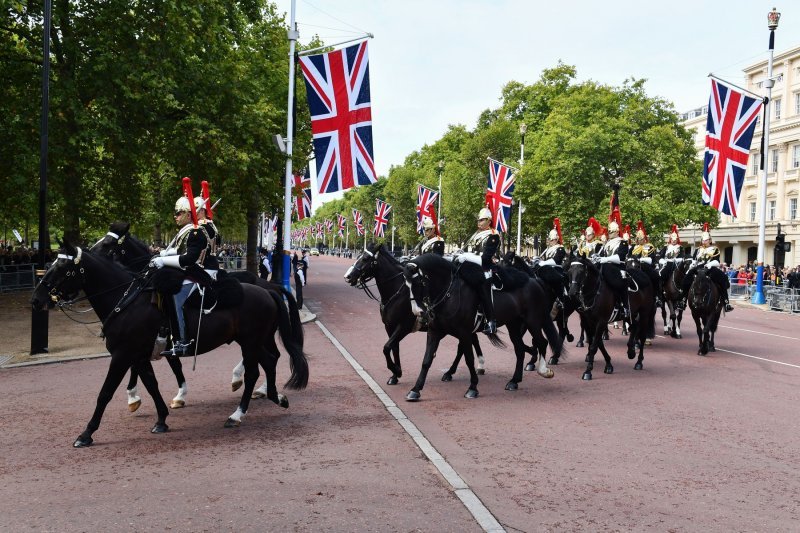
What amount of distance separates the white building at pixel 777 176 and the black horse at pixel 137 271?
58026 millimetres

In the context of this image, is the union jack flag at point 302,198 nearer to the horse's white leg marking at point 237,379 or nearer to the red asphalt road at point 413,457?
the red asphalt road at point 413,457

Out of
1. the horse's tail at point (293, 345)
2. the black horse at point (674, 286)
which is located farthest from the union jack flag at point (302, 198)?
the horse's tail at point (293, 345)

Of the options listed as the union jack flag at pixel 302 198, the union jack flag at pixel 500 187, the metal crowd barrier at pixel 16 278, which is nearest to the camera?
the metal crowd barrier at pixel 16 278

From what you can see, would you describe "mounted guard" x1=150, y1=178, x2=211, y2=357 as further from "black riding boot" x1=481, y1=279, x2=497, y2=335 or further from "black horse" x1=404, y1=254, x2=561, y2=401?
"black riding boot" x1=481, y1=279, x2=497, y2=335

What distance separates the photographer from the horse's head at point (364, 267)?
36.1ft

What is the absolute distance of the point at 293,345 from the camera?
9.41 metres

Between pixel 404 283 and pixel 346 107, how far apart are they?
28.0ft

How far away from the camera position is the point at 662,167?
139 ft

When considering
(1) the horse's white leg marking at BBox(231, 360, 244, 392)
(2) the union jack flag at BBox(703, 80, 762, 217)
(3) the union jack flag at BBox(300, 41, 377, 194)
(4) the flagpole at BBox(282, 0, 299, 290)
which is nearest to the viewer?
(1) the horse's white leg marking at BBox(231, 360, 244, 392)

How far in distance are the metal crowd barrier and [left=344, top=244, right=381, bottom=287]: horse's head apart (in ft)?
83.9

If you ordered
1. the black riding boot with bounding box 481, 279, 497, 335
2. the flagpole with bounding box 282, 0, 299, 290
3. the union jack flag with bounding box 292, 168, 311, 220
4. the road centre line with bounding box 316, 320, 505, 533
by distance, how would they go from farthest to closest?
the union jack flag with bounding box 292, 168, 311, 220
the flagpole with bounding box 282, 0, 299, 290
the black riding boot with bounding box 481, 279, 497, 335
the road centre line with bounding box 316, 320, 505, 533

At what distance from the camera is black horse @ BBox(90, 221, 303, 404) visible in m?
8.75

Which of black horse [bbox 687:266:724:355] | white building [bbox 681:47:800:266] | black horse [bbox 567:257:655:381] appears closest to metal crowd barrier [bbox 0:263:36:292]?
black horse [bbox 567:257:655:381]

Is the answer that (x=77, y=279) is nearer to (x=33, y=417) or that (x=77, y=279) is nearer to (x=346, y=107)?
(x=33, y=417)
